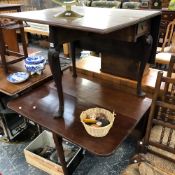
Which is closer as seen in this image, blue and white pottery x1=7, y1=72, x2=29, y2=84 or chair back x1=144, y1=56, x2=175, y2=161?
chair back x1=144, y1=56, x2=175, y2=161

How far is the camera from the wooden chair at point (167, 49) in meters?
2.45

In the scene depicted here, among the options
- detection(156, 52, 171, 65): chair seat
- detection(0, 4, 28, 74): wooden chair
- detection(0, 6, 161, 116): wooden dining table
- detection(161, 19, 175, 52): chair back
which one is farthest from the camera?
detection(161, 19, 175, 52): chair back

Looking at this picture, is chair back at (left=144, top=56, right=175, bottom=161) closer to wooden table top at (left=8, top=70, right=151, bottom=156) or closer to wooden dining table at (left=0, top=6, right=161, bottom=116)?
wooden table top at (left=8, top=70, right=151, bottom=156)

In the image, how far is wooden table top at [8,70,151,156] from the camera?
1032 mm

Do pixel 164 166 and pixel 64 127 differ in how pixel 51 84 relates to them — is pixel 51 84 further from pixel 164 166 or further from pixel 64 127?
pixel 164 166

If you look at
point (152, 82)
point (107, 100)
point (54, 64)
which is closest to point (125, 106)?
point (107, 100)

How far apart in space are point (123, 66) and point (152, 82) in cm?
26

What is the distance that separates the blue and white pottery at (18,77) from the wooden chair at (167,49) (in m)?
1.64

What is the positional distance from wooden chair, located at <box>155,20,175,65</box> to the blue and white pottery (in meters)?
1.64

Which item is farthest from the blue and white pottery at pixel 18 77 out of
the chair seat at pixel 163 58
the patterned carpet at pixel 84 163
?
the chair seat at pixel 163 58

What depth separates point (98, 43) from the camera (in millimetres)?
1573

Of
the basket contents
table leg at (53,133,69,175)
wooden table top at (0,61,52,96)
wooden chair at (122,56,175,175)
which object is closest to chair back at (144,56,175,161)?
wooden chair at (122,56,175,175)

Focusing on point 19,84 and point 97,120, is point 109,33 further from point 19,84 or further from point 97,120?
point 19,84

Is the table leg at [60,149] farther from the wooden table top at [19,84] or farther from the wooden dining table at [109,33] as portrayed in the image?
the wooden table top at [19,84]
